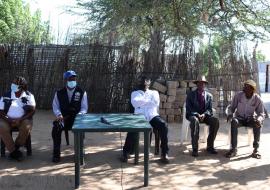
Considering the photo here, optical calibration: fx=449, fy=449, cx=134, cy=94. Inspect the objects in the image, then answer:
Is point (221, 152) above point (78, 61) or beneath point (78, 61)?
beneath

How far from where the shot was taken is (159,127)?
6871 millimetres

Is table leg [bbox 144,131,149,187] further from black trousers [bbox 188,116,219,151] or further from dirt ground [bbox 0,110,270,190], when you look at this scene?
black trousers [bbox 188,116,219,151]

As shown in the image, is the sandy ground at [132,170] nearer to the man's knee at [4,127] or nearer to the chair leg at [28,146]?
the chair leg at [28,146]

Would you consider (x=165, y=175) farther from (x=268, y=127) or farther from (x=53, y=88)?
(x=53, y=88)

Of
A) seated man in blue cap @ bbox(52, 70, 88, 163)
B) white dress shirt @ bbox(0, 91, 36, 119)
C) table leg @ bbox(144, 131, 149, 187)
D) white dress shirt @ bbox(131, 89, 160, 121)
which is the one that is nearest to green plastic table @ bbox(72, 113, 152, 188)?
table leg @ bbox(144, 131, 149, 187)

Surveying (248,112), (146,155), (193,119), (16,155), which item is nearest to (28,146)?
(16,155)

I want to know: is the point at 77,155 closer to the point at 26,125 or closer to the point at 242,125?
the point at 26,125

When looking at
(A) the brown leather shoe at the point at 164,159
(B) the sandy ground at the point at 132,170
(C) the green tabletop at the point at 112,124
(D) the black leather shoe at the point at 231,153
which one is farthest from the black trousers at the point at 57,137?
(D) the black leather shoe at the point at 231,153

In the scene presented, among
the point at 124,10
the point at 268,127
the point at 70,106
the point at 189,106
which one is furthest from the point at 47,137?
the point at 268,127

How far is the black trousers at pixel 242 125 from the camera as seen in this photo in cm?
722

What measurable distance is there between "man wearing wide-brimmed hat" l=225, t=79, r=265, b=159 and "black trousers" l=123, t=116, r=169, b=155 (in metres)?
1.17

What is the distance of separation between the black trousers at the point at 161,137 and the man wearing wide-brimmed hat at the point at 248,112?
1169 mm

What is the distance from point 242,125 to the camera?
7.49 metres

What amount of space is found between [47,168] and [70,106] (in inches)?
47.5
